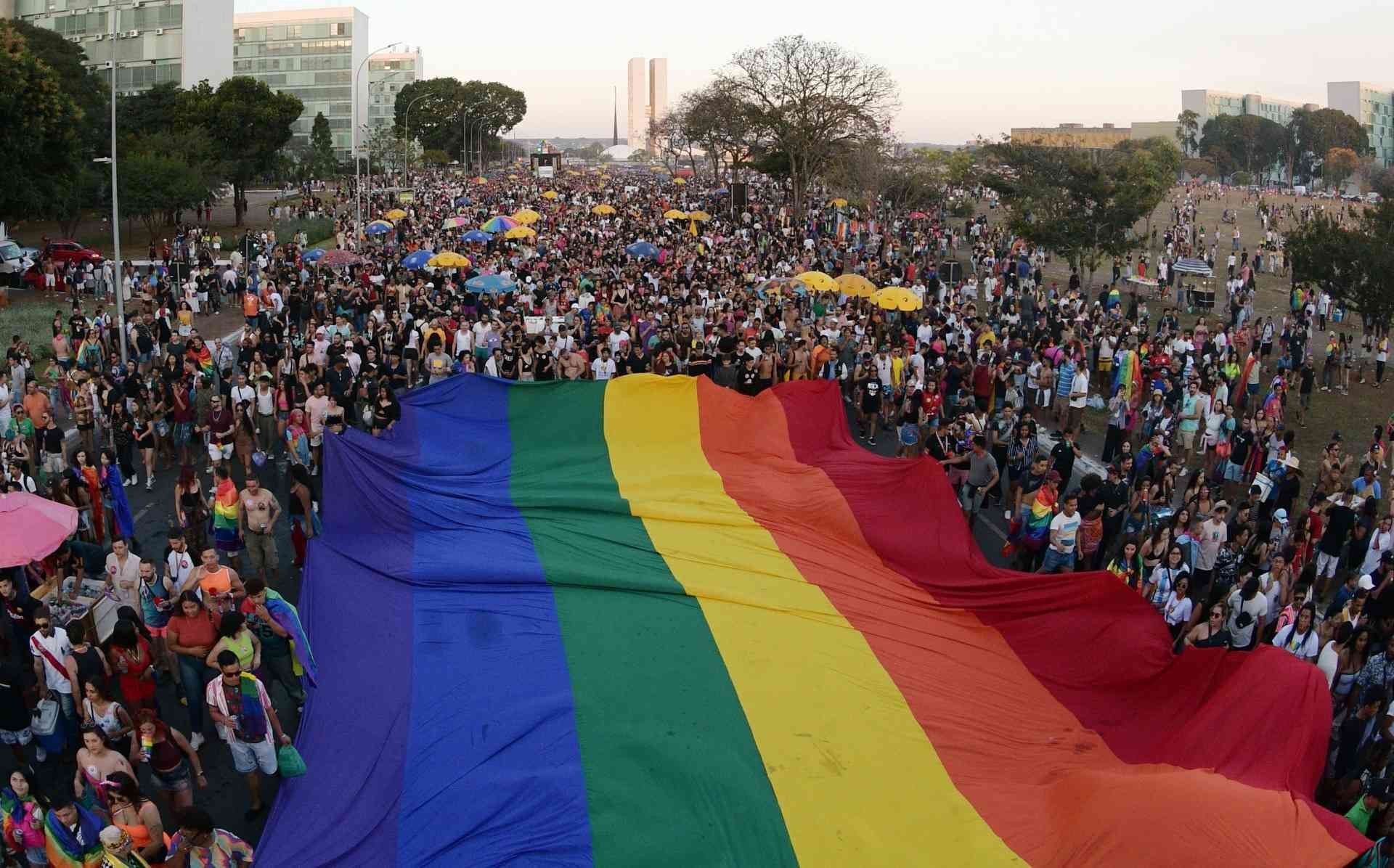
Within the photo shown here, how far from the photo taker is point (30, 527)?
30.5 ft

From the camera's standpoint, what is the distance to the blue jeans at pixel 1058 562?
1162 centimetres

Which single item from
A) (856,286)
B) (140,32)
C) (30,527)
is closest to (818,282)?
(856,286)

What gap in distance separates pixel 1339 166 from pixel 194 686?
133m

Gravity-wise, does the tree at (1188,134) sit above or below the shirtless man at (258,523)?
above

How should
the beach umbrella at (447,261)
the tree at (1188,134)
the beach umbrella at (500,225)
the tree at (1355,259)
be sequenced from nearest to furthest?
the tree at (1355,259)
the beach umbrella at (447,261)
the beach umbrella at (500,225)
the tree at (1188,134)

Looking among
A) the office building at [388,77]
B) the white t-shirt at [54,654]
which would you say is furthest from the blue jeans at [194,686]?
the office building at [388,77]

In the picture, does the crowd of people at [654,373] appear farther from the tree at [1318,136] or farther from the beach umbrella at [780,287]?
the tree at [1318,136]

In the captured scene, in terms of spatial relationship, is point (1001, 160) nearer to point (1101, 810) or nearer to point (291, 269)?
point (291, 269)

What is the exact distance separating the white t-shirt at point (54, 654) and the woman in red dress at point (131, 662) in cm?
30

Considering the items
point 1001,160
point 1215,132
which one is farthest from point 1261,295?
point 1215,132

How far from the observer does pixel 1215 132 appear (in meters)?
134

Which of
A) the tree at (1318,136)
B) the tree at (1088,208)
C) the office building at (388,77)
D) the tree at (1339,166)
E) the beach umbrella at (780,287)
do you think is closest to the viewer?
the beach umbrella at (780,287)

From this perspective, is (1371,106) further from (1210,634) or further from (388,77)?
(1210,634)

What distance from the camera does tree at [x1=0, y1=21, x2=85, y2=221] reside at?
34500mm
